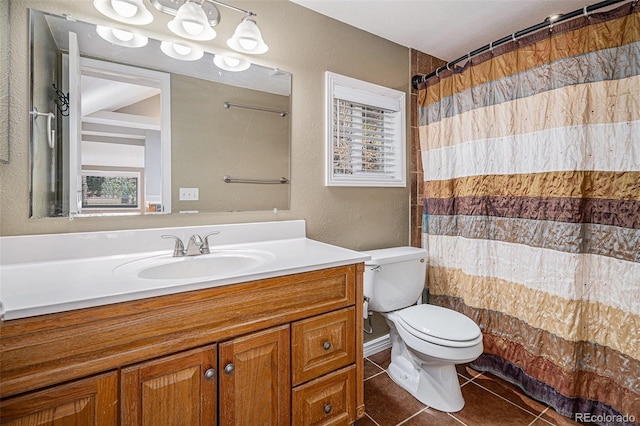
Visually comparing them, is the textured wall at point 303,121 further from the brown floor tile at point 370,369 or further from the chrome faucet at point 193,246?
the brown floor tile at point 370,369

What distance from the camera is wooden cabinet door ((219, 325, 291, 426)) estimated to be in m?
1.00

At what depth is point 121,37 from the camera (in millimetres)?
1279

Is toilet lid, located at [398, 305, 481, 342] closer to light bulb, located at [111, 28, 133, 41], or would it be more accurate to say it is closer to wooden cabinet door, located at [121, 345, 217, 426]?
wooden cabinet door, located at [121, 345, 217, 426]

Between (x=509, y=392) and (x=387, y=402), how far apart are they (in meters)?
0.71

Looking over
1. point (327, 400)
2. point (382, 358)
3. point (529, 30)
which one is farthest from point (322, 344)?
point (529, 30)

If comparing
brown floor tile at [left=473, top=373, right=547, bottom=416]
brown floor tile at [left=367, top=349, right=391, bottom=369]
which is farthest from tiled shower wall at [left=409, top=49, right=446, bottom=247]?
brown floor tile at [left=473, top=373, right=547, bottom=416]

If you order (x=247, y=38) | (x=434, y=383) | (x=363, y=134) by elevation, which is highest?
(x=247, y=38)

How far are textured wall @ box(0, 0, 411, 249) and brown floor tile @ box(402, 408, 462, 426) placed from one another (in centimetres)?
98

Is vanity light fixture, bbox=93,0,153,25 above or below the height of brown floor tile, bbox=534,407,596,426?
above

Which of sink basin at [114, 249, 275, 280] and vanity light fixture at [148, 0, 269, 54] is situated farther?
vanity light fixture at [148, 0, 269, 54]

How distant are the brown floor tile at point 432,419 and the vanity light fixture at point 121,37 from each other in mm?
2188

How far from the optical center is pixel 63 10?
1.19m

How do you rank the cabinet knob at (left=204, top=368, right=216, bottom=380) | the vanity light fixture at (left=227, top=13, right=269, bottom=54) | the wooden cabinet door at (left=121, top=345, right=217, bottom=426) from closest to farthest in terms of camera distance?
1. the wooden cabinet door at (left=121, top=345, right=217, bottom=426)
2. the cabinet knob at (left=204, top=368, right=216, bottom=380)
3. the vanity light fixture at (left=227, top=13, right=269, bottom=54)

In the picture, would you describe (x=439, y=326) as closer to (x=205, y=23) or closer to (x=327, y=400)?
(x=327, y=400)
